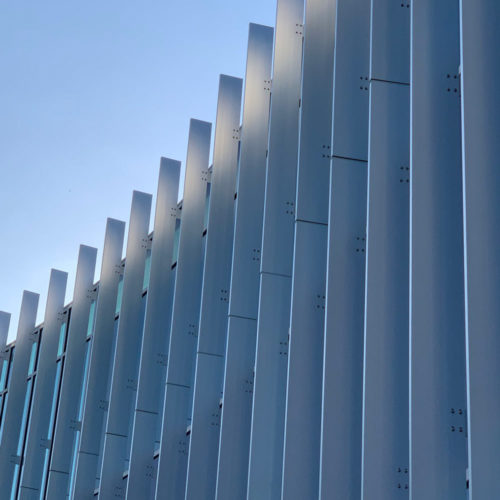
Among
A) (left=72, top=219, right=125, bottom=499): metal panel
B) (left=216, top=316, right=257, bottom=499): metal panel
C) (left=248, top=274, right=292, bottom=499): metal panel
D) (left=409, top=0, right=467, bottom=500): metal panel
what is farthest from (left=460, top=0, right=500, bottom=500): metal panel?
(left=72, top=219, right=125, bottom=499): metal panel

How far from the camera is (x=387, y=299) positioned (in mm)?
10156

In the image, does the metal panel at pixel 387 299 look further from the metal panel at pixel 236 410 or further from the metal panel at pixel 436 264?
the metal panel at pixel 236 410

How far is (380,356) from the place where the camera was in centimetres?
995

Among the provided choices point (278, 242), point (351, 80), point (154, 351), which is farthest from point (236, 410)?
point (351, 80)

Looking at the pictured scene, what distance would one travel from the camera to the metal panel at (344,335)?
10500 mm

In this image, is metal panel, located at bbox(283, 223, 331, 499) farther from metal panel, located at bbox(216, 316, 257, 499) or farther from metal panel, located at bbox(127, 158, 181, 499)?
metal panel, located at bbox(127, 158, 181, 499)

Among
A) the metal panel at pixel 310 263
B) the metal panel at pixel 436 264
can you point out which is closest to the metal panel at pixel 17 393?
the metal panel at pixel 310 263

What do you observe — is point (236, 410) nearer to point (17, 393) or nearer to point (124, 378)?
point (124, 378)

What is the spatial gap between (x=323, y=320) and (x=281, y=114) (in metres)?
3.45

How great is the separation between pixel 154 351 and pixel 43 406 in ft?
20.2

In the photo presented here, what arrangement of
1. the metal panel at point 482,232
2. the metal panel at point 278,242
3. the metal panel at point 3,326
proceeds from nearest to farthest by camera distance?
the metal panel at point 482,232 → the metal panel at point 278,242 → the metal panel at point 3,326

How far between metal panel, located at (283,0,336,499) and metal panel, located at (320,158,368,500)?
96cm

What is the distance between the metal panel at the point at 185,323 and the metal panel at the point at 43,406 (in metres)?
7.01

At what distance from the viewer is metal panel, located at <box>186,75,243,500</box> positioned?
1495 centimetres
